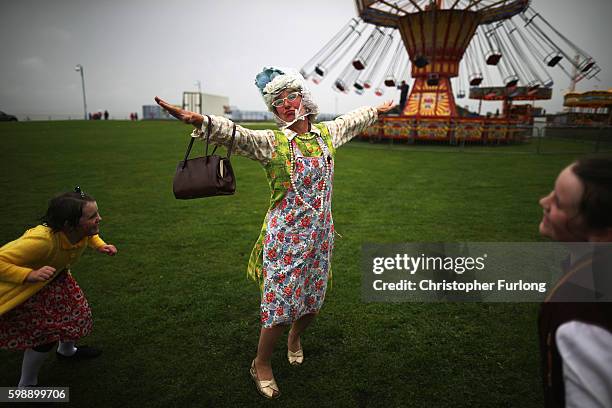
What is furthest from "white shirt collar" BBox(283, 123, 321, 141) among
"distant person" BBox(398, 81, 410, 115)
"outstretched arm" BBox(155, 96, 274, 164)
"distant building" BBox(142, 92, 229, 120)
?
"distant building" BBox(142, 92, 229, 120)

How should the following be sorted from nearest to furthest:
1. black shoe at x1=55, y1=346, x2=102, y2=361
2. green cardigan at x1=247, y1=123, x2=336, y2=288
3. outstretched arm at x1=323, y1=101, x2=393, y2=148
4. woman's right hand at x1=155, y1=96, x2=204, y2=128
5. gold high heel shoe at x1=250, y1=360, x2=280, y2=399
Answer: woman's right hand at x1=155, y1=96, x2=204, y2=128, green cardigan at x1=247, y1=123, x2=336, y2=288, gold high heel shoe at x1=250, y1=360, x2=280, y2=399, outstretched arm at x1=323, y1=101, x2=393, y2=148, black shoe at x1=55, y1=346, x2=102, y2=361

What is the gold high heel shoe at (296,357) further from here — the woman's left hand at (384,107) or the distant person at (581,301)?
the woman's left hand at (384,107)

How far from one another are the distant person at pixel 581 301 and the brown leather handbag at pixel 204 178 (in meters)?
1.53

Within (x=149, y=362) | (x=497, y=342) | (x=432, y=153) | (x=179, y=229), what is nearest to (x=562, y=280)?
(x=497, y=342)

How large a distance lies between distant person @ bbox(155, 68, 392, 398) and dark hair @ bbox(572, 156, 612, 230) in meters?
1.43

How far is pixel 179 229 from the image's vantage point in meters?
5.82

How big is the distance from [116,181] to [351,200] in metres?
6.17

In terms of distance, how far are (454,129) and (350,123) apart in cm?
1832

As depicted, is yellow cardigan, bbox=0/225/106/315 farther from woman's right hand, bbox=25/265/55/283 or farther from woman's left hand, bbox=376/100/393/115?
woman's left hand, bbox=376/100/393/115

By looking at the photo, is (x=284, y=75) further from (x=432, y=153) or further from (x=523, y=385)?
(x=432, y=153)

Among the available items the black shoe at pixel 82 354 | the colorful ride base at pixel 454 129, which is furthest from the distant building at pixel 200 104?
the black shoe at pixel 82 354

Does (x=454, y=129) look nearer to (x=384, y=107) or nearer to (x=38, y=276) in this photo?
(x=384, y=107)

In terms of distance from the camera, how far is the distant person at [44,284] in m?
2.08

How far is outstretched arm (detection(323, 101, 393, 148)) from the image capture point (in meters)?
2.57
